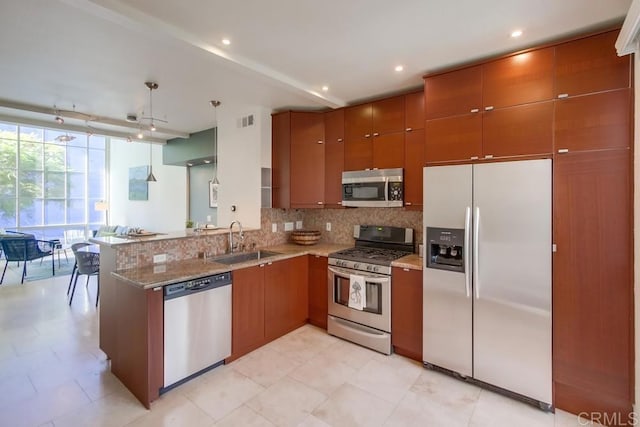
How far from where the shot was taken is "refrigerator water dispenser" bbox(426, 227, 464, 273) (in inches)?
102

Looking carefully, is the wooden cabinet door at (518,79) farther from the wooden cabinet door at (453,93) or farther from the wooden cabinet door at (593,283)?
the wooden cabinet door at (593,283)

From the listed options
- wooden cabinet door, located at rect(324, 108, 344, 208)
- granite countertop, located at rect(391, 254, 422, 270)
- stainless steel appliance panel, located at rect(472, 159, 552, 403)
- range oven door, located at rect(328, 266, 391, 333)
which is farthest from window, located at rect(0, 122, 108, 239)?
stainless steel appliance panel, located at rect(472, 159, 552, 403)

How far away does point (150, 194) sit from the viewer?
307 inches

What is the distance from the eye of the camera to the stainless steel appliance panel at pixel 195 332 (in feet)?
7.87

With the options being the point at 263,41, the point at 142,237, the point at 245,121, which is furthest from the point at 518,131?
the point at 142,237

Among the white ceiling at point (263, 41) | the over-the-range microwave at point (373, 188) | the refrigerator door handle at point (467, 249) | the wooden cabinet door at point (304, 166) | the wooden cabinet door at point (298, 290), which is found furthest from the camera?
the wooden cabinet door at point (304, 166)

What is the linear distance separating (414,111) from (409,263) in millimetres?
1613

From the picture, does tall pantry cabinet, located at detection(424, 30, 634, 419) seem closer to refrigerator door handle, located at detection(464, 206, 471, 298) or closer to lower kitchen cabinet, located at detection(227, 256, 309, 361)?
refrigerator door handle, located at detection(464, 206, 471, 298)

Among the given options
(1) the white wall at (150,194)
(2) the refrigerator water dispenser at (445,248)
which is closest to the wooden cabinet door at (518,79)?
(2) the refrigerator water dispenser at (445,248)

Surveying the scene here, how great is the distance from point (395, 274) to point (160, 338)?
A: 6.98 feet

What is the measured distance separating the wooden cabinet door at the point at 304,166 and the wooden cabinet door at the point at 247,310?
119 centimetres

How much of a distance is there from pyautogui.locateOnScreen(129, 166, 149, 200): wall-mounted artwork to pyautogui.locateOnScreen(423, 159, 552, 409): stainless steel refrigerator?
764cm

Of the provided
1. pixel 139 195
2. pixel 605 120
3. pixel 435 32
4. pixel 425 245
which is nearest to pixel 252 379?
pixel 425 245

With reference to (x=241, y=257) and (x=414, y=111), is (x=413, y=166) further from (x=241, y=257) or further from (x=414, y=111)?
(x=241, y=257)
